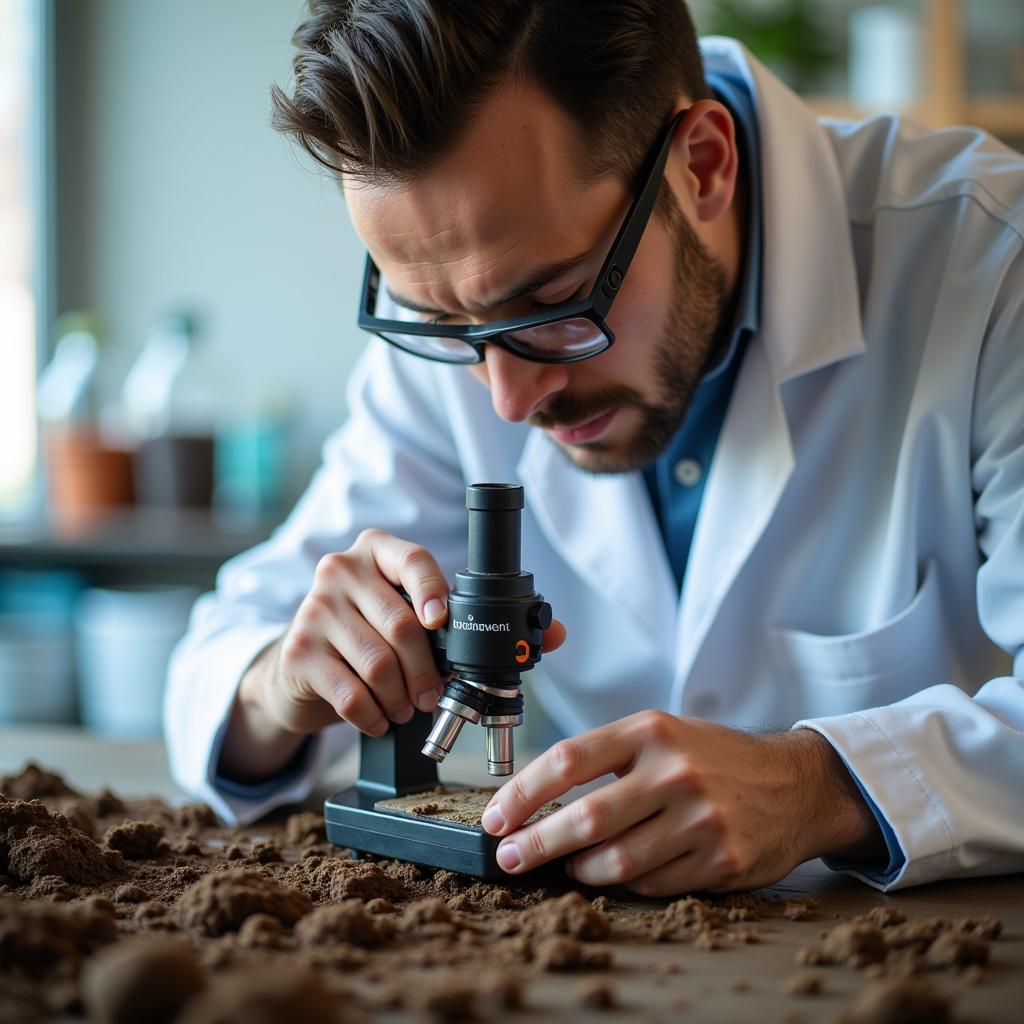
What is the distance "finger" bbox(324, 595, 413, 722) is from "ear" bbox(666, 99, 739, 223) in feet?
2.11

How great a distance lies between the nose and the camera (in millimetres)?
1349

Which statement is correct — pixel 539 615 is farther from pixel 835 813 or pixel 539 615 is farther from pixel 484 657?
pixel 835 813

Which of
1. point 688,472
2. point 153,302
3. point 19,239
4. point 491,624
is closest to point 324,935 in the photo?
point 491,624

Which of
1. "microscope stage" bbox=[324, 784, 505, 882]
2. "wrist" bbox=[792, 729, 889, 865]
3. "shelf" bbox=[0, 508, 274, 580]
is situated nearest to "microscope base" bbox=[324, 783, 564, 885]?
"microscope stage" bbox=[324, 784, 505, 882]

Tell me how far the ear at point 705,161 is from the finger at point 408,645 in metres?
0.61

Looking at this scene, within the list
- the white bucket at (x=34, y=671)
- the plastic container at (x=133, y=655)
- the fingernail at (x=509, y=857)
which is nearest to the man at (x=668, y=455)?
the fingernail at (x=509, y=857)

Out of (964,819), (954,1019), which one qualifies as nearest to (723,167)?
(964,819)

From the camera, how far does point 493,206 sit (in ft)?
4.02

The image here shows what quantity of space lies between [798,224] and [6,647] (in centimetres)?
228

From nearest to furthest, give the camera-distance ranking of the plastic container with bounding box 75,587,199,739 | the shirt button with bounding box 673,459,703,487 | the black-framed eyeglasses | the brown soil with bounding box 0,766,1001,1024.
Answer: the brown soil with bounding box 0,766,1001,1024
the black-framed eyeglasses
the shirt button with bounding box 673,459,703,487
the plastic container with bounding box 75,587,199,739

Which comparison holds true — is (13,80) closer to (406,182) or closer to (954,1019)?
(406,182)

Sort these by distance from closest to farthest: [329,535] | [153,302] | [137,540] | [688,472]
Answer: [688,472] < [329,535] < [137,540] < [153,302]

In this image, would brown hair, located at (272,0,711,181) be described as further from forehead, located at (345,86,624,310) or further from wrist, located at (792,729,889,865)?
wrist, located at (792,729,889,865)

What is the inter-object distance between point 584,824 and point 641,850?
0.18 feet
